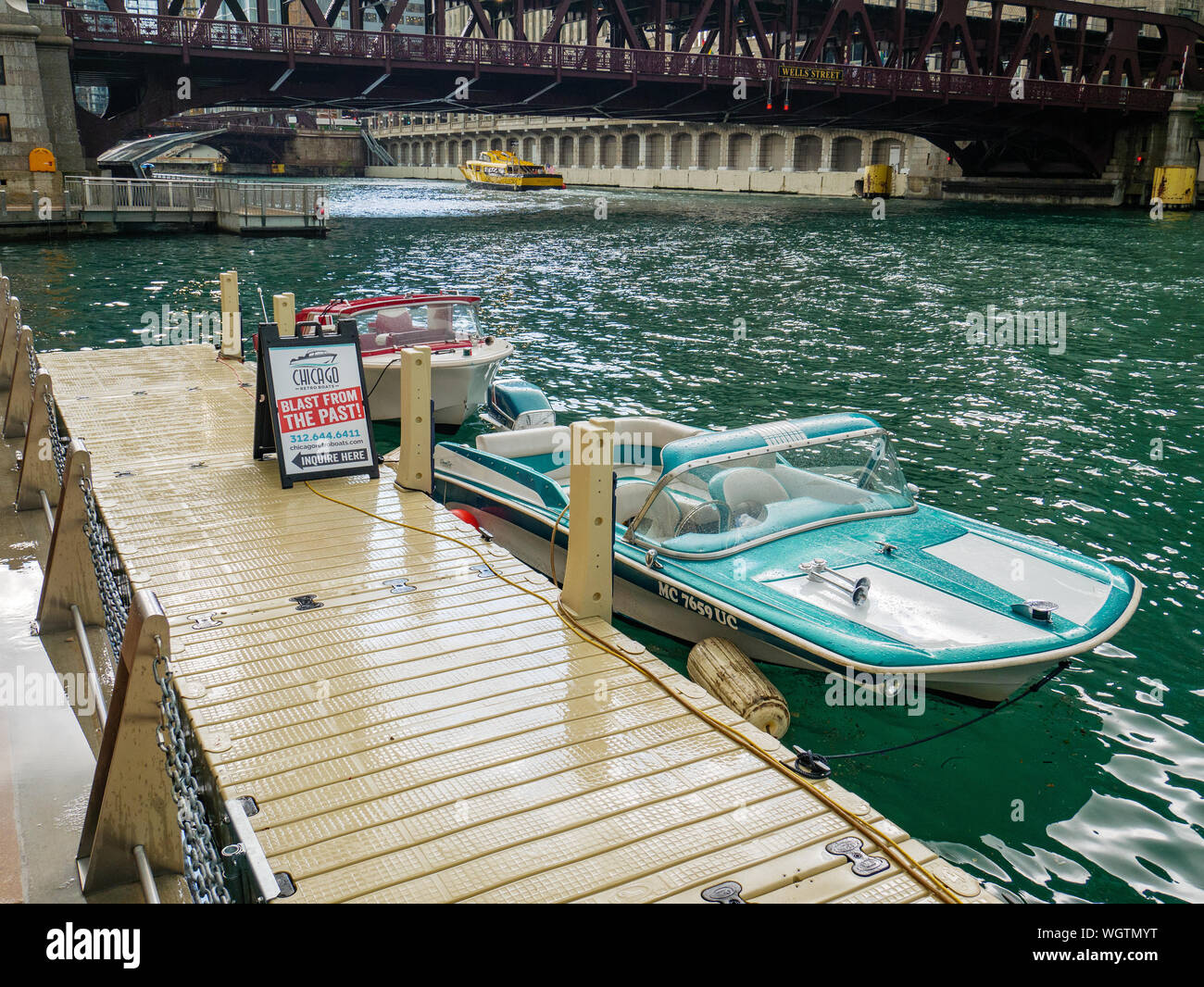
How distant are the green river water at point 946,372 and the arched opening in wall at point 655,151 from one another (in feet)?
161

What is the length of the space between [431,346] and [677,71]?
140 ft

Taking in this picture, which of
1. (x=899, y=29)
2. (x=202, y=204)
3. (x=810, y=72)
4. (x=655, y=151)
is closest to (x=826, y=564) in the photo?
(x=202, y=204)

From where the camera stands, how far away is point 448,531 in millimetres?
9133

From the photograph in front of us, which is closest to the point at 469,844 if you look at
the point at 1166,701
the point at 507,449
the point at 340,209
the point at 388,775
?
the point at 388,775

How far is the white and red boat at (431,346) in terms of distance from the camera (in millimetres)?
15820

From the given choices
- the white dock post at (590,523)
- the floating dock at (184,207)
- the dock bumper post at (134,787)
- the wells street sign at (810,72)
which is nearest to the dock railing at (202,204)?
the floating dock at (184,207)

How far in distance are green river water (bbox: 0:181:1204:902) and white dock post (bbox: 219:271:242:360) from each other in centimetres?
278

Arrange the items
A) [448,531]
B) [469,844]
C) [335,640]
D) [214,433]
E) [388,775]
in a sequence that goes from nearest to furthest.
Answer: [469,844] < [388,775] < [335,640] < [448,531] < [214,433]

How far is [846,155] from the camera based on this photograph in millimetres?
84438

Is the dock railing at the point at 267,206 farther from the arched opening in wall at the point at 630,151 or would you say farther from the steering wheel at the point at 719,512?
the arched opening in wall at the point at 630,151

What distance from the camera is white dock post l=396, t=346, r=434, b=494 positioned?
31.9 feet

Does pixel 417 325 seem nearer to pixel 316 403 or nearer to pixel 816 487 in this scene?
pixel 316 403
